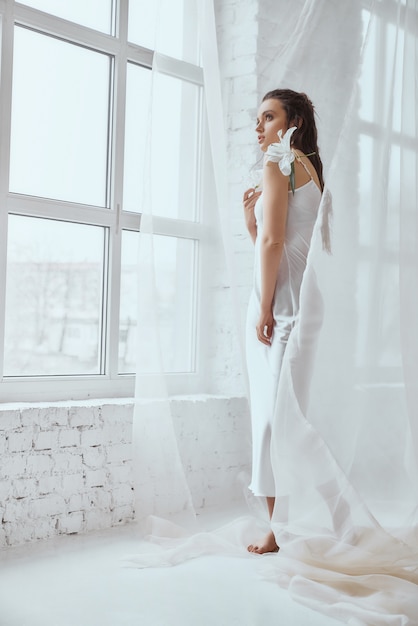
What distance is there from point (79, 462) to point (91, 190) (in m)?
1.28

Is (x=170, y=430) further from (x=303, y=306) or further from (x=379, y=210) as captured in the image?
(x=379, y=210)

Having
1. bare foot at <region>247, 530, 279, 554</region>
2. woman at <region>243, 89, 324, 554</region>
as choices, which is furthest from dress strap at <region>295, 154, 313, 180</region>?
bare foot at <region>247, 530, 279, 554</region>

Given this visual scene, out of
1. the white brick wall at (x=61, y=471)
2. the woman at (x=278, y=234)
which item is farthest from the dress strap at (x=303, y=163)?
the white brick wall at (x=61, y=471)

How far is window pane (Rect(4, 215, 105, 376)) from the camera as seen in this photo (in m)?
3.26

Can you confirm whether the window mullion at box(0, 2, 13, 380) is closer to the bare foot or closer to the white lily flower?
the white lily flower

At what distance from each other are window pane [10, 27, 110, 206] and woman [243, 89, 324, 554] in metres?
0.95

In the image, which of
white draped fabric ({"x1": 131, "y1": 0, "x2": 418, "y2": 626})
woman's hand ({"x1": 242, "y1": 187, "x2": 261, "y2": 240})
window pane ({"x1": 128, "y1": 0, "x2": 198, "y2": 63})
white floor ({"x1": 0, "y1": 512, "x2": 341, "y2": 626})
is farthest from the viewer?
woman's hand ({"x1": 242, "y1": 187, "x2": 261, "y2": 240})

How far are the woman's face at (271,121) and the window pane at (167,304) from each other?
1.94ft

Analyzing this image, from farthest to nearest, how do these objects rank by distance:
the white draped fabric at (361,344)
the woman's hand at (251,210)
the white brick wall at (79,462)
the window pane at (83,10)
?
the window pane at (83,10)
the woman's hand at (251,210)
the white brick wall at (79,462)
the white draped fabric at (361,344)

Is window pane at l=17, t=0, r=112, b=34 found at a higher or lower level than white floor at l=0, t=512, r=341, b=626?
higher

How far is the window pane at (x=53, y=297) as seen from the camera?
3264 millimetres

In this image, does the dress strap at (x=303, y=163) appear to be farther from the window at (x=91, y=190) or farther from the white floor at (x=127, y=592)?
the white floor at (x=127, y=592)

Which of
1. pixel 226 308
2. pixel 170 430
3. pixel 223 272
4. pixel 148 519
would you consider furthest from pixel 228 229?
pixel 148 519

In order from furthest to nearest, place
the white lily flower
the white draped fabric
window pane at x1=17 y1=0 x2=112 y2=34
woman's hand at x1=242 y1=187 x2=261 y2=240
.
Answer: window pane at x1=17 y1=0 x2=112 y2=34
woman's hand at x1=242 y1=187 x2=261 y2=240
the white lily flower
the white draped fabric
